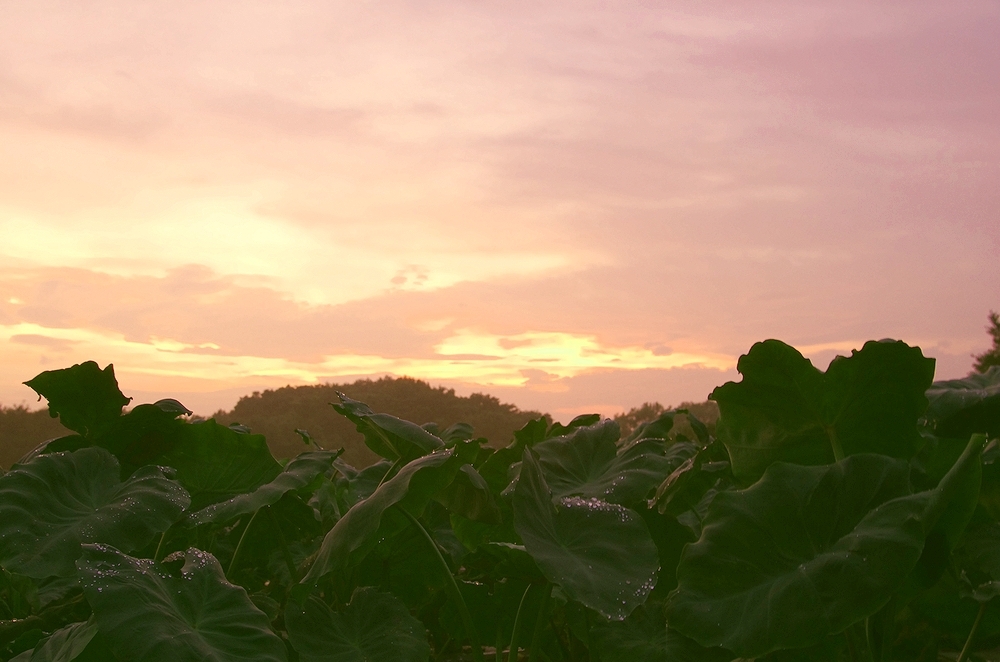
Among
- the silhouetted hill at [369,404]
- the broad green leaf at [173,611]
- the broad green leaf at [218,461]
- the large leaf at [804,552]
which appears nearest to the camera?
the large leaf at [804,552]

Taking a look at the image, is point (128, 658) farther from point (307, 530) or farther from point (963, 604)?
point (963, 604)

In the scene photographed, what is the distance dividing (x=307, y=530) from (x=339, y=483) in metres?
0.25

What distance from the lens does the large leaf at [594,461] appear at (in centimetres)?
138

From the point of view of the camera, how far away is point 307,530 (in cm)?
187

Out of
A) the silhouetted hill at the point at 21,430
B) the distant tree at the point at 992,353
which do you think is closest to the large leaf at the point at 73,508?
the silhouetted hill at the point at 21,430

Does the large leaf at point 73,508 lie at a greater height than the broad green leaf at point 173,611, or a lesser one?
greater

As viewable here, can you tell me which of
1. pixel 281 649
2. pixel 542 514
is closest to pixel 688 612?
pixel 542 514

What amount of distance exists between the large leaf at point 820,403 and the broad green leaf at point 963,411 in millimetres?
76

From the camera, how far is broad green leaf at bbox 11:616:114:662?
1145 mm

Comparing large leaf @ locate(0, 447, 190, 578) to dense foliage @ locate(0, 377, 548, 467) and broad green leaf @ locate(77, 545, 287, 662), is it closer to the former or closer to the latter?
broad green leaf @ locate(77, 545, 287, 662)

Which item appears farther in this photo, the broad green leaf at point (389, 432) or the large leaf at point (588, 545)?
the broad green leaf at point (389, 432)

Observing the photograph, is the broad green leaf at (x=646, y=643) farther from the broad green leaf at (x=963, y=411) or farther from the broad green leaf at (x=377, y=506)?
the broad green leaf at (x=963, y=411)

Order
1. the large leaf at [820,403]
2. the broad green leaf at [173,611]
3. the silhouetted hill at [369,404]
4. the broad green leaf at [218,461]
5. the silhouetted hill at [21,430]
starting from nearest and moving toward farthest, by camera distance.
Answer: the broad green leaf at [173,611] → the large leaf at [820,403] → the broad green leaf at [218,461] → the silhouetted hill at [369,404] → the silhouetted hill at [21,430]

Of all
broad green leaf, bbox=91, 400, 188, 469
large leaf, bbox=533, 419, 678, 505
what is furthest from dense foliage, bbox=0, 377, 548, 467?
large leaf, bbox=533, 419, 678, 505
